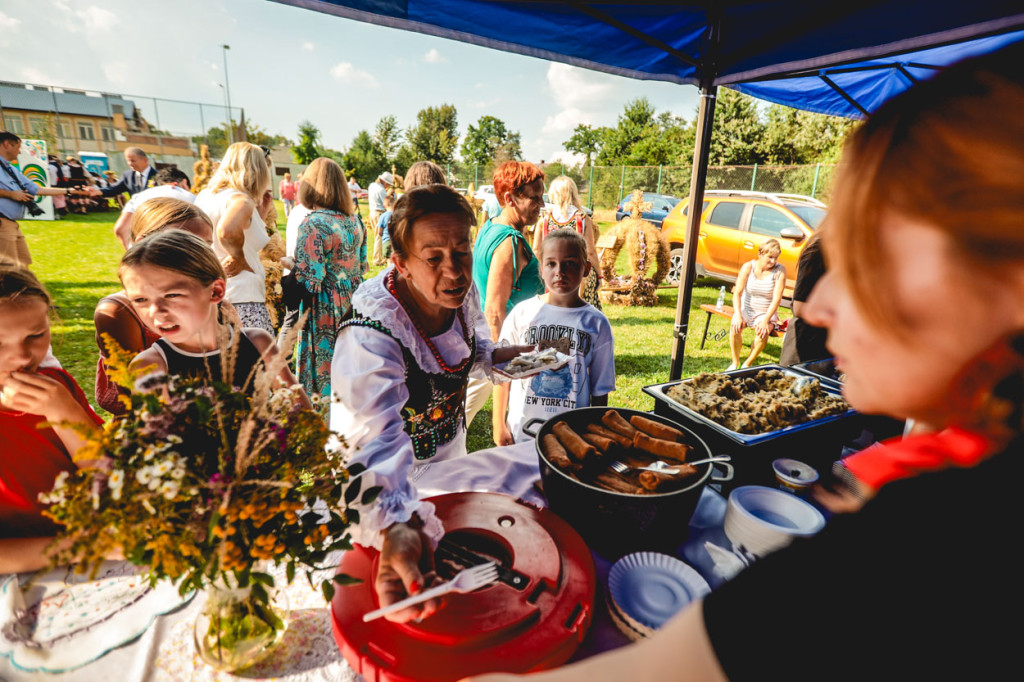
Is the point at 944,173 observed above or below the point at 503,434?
above

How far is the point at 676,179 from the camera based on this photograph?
72.9ft

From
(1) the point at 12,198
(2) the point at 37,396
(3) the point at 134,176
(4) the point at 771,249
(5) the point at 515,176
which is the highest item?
(3) the point at 134,176

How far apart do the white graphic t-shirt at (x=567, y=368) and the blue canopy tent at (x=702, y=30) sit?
1.36 m

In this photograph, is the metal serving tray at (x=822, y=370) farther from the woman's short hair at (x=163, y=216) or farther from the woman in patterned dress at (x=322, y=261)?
the woman's short hair at (x=163, y=216)

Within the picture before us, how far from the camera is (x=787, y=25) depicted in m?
2.70

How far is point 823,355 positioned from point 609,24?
108 inches

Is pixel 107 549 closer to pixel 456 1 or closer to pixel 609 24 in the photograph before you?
pixel 456 1

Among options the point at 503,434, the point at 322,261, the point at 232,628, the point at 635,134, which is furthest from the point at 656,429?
the point at 635,134

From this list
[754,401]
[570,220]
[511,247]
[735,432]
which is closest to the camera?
[735,432]

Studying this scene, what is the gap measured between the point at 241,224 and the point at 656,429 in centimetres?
350

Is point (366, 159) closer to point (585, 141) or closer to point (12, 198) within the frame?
point (585, 141)

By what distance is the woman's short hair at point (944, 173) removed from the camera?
444mm

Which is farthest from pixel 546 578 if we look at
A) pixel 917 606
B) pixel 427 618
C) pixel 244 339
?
pixel 244 339

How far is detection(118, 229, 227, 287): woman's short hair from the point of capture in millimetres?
1809
